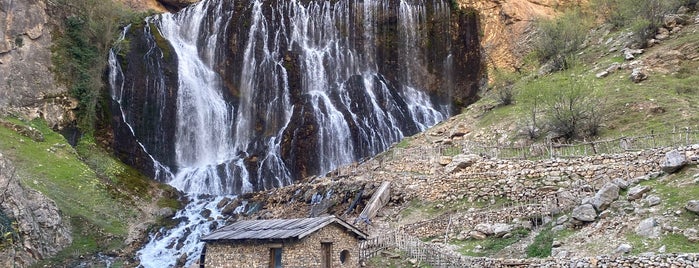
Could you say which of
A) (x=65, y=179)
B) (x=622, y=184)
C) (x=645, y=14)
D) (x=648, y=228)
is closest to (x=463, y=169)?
(x=622, y=184)

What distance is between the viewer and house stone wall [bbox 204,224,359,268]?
1973 cm

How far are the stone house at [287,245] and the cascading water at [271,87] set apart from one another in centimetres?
1282

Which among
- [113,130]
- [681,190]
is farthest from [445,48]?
[681,190]

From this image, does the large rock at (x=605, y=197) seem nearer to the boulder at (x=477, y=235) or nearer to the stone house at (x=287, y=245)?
the boulder at (x=477, y=235)

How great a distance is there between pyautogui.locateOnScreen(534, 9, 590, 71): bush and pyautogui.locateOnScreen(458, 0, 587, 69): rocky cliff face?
6606 millimetres

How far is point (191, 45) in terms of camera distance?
5072cm

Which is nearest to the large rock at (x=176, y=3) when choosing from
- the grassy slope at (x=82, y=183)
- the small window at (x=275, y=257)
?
the grassy slope at (x=82, y=183)

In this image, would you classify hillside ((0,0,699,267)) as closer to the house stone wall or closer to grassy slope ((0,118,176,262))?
grassy slope ((0,118,176,262))

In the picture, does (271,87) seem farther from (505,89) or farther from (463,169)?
(463,169)

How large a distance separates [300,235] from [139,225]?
16.0 metres

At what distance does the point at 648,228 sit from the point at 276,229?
11.0 metres

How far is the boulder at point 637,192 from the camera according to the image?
62.2 feet

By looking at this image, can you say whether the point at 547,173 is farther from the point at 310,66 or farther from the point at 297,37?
the point at 297,37

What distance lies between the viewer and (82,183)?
33500 mm
